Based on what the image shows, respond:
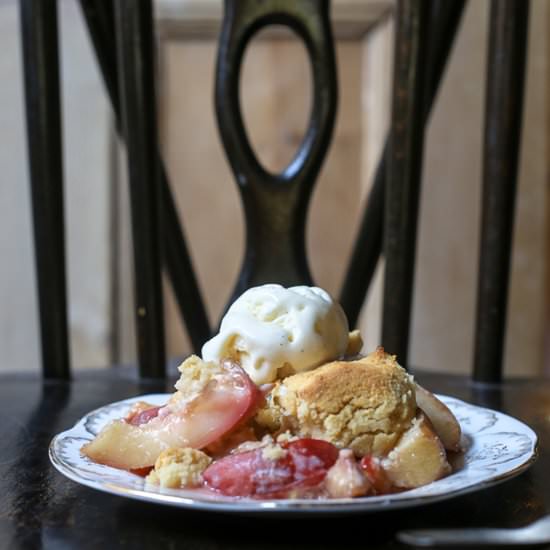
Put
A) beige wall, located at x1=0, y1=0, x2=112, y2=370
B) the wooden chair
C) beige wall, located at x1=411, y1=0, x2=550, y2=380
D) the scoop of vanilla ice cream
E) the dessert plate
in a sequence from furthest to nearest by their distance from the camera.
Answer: beige wall, located at x1=0, y1=0, x2=112, y2=370 < beige wall, located at x1=411, y1=0, x2=550, y2=380 < the wooden chair < the scoop of vanilla ice cream < the dessert plate

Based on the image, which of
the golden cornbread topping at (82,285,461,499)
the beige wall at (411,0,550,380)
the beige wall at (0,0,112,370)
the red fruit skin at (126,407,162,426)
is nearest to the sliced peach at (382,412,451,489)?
the golden cornbread topping at (82,285,461,499)

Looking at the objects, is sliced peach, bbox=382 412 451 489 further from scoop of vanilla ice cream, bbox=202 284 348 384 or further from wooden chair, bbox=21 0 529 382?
wooden chair, bbox=21 0 529 382

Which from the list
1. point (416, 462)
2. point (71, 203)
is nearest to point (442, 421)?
point (416, 462)

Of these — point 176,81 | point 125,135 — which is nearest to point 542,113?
point 176,81

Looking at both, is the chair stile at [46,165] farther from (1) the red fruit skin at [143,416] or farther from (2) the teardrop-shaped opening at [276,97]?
(2) the teardrop-shaped opening at [276,97]

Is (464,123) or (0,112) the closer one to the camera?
(464,123)

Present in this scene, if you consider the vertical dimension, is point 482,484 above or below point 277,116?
below

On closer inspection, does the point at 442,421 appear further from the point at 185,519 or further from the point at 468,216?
the point at 468,216

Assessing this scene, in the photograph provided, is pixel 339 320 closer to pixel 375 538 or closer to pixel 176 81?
pixel 375 538
